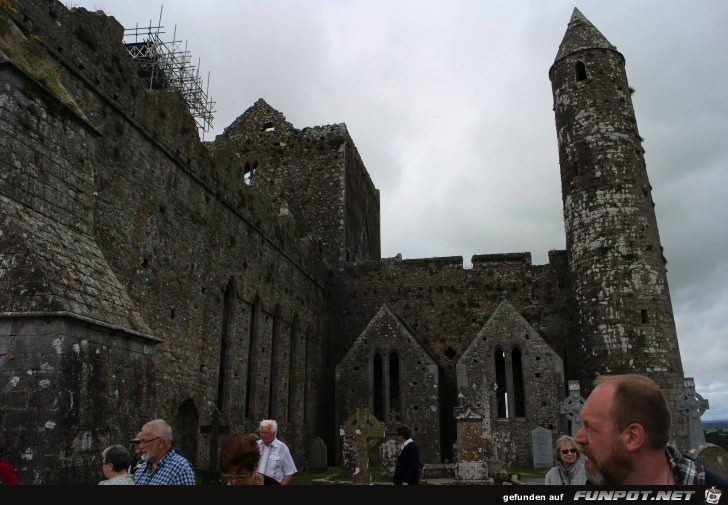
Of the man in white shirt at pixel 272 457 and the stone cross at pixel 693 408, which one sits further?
the stone cross at pixel 693 408

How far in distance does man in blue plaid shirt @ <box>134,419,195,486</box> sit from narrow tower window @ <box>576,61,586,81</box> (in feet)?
67.7

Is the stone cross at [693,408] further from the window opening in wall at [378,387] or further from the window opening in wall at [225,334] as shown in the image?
the window opening in wall at [225,334]

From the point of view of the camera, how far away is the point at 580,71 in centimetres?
2141

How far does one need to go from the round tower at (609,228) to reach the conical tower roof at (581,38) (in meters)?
0.04

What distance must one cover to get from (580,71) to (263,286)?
43.3 ft

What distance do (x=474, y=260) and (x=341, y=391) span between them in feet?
22.6

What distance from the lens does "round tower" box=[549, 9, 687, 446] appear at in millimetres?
18406

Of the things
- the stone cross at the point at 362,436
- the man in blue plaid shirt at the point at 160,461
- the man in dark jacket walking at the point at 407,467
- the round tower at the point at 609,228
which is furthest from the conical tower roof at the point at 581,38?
the man in blue plaid shirt at the point at 160,461

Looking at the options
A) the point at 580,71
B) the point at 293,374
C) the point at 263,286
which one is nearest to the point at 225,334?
the point at 263,286

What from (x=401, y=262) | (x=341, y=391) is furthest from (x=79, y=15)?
(x=401, y=262)

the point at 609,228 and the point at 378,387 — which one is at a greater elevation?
the point at 609,228

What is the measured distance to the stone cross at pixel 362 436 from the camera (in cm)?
1136

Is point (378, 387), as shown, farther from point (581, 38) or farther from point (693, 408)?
point (581, 38)

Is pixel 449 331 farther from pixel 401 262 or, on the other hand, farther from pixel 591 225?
pixel 591 225
